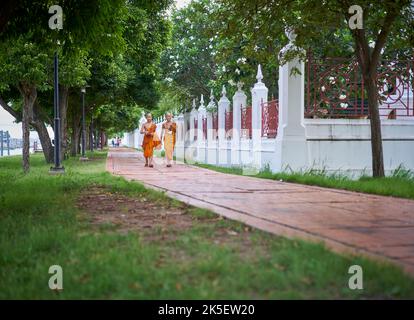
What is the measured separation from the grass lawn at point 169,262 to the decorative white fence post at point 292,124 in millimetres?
6955

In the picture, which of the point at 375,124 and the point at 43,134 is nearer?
the point at 375,124

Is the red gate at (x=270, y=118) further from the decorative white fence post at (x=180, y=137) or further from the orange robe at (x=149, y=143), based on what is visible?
the decorative white fence post at (x=180, y=137)

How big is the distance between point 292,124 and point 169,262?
9.45m

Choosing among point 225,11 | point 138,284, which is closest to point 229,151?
point 225,11

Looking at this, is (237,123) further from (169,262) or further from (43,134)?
(169,262)

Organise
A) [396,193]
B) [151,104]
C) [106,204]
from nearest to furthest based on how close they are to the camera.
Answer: [106,204], [396,193], [151,104]

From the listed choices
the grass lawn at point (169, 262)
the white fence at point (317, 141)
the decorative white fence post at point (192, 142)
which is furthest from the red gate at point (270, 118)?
the decorative white fence post at point (192, 142)

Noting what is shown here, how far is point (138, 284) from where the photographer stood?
3354 millimetres

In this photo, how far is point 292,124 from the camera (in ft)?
42.5

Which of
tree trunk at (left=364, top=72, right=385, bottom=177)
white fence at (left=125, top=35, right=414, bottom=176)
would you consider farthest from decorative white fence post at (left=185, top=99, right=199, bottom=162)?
tree trunk at (left=364, top=72, right=385, bottom=177)

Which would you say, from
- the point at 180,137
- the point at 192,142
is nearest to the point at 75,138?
the point at 180,137

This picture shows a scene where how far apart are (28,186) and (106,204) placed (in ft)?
10.3

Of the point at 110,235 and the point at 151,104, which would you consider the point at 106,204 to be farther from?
the point at 151,104

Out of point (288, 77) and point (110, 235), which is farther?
point (288, 77)
